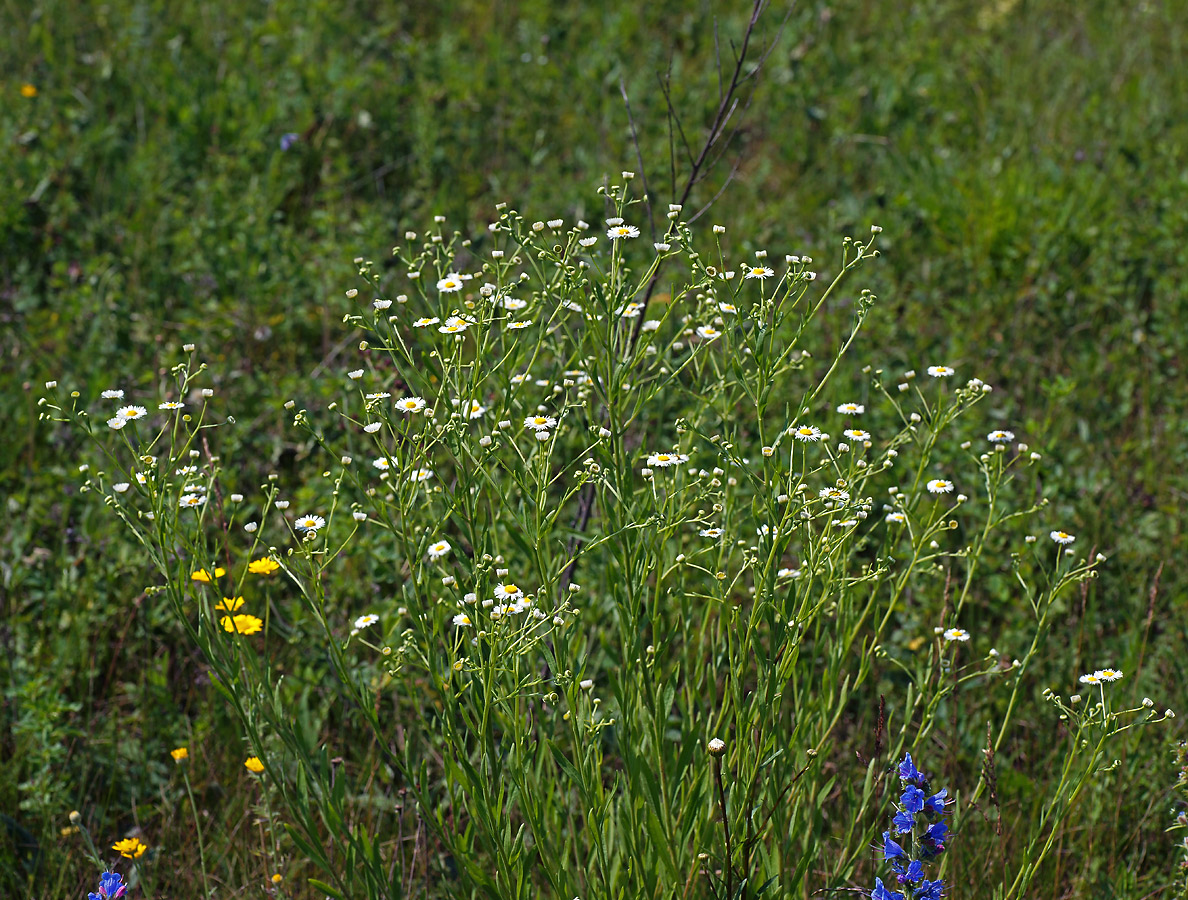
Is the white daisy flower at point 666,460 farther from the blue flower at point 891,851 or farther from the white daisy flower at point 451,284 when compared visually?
the blue flower at point 891,851

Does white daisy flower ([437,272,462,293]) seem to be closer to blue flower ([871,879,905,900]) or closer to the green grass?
the green grass

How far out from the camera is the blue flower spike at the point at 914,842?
156 cm

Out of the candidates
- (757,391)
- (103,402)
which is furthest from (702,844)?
(103,402)

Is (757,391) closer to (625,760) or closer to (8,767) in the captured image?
(625,760)

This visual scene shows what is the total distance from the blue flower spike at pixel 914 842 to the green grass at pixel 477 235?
0.58ft

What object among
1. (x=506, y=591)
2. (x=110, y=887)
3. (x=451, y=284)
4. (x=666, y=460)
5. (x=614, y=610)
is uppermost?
(x=451, y=284)

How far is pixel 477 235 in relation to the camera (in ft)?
12.0

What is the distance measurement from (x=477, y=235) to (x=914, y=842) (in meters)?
2.57

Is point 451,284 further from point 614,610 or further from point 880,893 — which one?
Answer: point 880,893

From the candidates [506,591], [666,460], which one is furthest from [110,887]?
[666,460]

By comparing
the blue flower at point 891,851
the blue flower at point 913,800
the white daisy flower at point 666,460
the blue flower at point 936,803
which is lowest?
the blue flower at point 891,851

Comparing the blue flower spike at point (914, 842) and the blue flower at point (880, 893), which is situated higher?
the blue flower spike at point (914, 842)

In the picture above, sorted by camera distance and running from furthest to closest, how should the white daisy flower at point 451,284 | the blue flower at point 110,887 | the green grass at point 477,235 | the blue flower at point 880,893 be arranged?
the green grass at point 477,235
the white daisy flower at point 451,284
the blue flower at point 110,887
the blue flower at point 880,893

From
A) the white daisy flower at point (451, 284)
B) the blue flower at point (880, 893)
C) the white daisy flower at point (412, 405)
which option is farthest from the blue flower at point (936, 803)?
the white daisy flower at point (451, 284)
